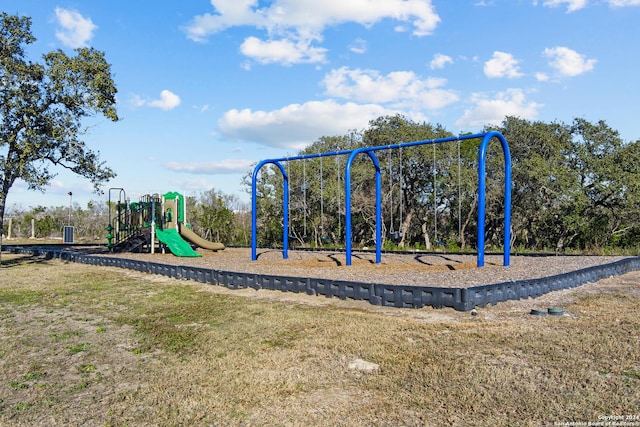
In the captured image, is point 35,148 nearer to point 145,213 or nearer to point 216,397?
point 145,213

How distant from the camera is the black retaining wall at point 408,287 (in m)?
6.55

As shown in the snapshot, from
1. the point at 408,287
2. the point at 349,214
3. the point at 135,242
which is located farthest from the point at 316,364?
the point at 135,242

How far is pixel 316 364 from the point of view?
4211 mm

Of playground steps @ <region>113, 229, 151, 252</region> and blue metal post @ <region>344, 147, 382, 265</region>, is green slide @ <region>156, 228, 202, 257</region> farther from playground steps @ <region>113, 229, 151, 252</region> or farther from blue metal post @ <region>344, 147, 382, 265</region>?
blue metal post @ <region>344, 147, 382, 265</region>

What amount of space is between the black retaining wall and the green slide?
466 centimetres

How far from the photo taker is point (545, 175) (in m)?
18.1

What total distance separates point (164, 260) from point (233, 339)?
940 cm

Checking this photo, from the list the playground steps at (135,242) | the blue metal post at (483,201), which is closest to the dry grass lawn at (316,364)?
the blue metal post at (483,201)

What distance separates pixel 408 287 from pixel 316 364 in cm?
282

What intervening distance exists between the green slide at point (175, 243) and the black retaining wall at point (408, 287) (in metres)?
4.66

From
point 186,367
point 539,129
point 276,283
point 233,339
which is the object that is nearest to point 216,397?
point 186,367

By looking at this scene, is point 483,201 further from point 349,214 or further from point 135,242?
point 135,242

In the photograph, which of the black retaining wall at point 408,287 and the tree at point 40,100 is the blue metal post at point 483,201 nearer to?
the black retaining wall at point 408,287

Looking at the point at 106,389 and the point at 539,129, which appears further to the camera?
the point at 539,129
